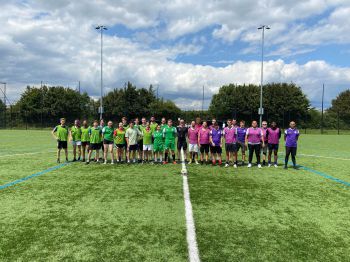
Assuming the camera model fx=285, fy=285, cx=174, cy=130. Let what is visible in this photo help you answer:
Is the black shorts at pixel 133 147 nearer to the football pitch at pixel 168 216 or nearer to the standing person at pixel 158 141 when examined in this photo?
the standing person at pixel 158 141

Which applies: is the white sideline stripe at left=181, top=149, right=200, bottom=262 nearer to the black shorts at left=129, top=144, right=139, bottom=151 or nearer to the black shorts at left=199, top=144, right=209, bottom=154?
the black shorts at left=199, top=144, right=209, bottom=154

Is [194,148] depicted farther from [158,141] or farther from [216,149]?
[158,141]

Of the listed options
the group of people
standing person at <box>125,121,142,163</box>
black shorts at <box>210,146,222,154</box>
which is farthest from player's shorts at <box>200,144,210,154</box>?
standing person at <box>125,121,142,163</box>

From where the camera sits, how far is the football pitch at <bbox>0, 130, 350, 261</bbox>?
412 centimetres

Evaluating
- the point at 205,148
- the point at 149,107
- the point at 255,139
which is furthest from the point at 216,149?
the point at 149,107

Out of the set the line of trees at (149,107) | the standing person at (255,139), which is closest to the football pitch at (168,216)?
the standing person at (255,139)

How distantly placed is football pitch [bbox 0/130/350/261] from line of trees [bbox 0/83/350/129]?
128 ft

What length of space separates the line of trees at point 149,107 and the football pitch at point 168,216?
39.0 m

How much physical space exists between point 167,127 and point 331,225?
7.80 m

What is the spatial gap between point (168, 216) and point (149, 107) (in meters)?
47.6

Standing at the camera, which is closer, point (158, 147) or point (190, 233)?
point (190, 233)

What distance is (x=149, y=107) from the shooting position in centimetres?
5256

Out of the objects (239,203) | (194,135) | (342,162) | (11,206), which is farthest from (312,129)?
(11,206)

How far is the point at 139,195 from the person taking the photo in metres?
6.90
